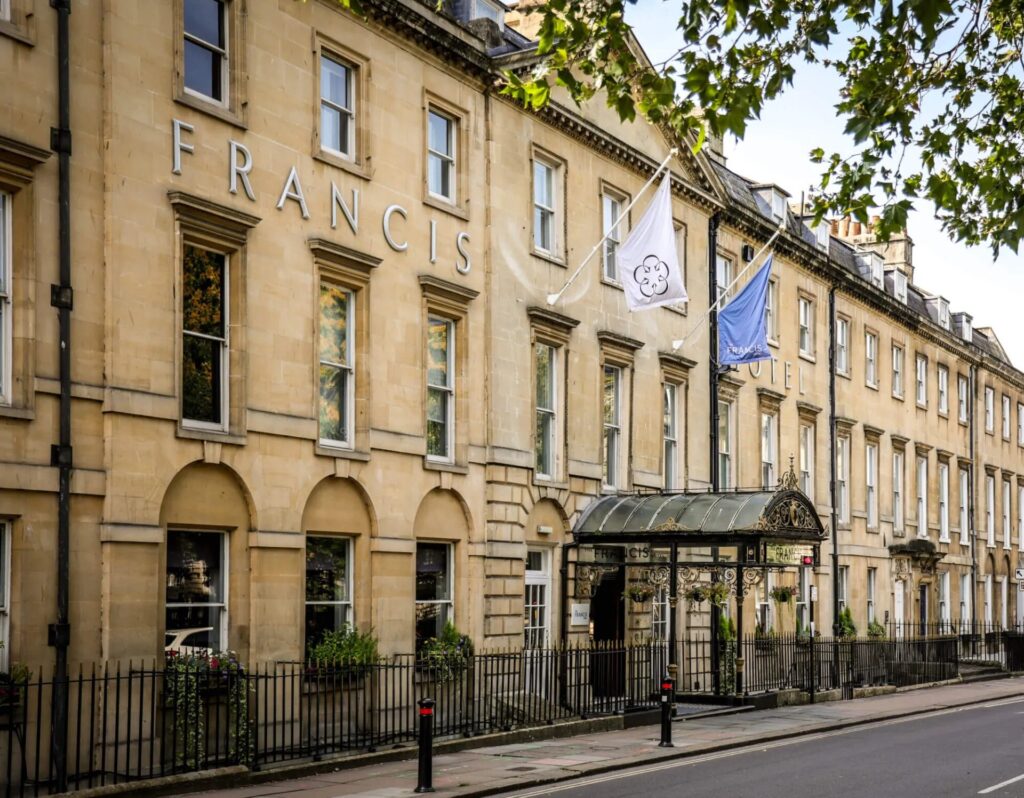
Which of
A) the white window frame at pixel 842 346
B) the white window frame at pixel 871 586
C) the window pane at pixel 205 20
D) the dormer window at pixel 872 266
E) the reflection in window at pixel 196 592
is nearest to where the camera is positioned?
the reflection in window at pixel 196 592

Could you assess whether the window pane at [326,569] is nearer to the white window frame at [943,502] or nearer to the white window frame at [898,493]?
the white window frame at [898,493]

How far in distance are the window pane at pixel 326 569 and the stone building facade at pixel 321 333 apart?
0.14ft

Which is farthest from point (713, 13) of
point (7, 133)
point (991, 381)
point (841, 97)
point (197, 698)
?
point (991, 381)

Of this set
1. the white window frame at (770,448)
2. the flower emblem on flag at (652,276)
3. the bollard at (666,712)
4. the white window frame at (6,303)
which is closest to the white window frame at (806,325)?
the white window frame at (770,448)

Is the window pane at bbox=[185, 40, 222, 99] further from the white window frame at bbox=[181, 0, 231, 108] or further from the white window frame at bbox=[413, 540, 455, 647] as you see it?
the white window frame at bbox=[413, 540, 455, 647]

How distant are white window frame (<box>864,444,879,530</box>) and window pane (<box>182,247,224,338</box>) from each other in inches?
1094

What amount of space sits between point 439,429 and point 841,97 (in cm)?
930

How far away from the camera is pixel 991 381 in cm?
5541

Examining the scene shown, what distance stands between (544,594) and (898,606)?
21.7 metres

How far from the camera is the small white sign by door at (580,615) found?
85.1 ft

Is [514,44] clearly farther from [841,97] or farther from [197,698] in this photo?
[197,698]

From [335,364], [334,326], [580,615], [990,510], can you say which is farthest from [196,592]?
[990,510]

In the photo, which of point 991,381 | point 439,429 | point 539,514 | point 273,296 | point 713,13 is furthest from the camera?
point 991,381

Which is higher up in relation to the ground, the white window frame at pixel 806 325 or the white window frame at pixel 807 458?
the white window frame at pixel 806 325
